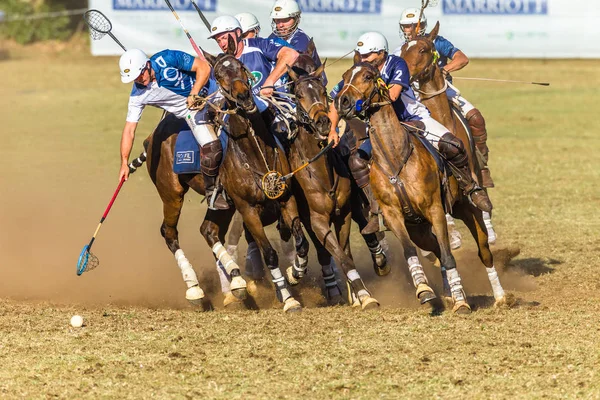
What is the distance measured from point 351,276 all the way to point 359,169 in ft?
3.40

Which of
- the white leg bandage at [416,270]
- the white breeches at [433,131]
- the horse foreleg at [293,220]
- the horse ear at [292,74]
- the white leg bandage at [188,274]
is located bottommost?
the white leg bandage at [188,274]

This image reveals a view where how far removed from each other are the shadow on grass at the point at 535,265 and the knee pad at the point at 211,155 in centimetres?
415

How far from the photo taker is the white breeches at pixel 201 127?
33.8 feet

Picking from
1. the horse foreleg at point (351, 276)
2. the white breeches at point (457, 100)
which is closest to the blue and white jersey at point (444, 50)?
the white breeches at point (457, 100)

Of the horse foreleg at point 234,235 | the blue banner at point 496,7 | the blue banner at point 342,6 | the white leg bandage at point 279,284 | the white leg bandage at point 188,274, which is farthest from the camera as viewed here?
the blue banner at point 342,6

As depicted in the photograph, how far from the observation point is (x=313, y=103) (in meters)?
9.23

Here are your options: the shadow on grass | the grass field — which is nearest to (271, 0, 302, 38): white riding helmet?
the grass field

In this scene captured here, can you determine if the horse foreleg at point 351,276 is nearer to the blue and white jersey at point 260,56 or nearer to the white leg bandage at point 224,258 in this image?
the white leg bandage at point 224,258

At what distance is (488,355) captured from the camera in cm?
786

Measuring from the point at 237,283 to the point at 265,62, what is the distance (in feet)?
7.90

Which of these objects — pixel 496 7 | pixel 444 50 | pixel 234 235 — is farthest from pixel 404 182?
pixel 496 7

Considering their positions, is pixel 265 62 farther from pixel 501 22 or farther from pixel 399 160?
pixel 501 22

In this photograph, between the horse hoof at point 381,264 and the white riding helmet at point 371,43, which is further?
the horse hoof at point 381,264

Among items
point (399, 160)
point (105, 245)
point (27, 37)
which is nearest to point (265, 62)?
point (399, 160)
